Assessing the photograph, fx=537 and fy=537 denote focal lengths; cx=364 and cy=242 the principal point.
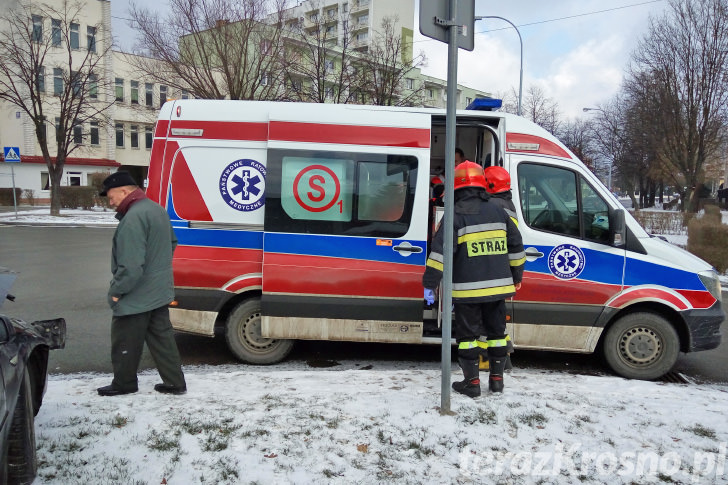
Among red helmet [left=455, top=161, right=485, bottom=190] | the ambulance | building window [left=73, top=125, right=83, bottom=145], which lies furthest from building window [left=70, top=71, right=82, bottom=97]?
red helmet [left=455, top=161, right=485, bottom=190]

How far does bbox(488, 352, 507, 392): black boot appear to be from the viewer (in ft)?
14.1

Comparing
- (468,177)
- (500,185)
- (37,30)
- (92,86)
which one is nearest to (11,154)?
(37,30)

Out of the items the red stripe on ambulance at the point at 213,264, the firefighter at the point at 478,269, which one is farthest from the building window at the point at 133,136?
the firefighter at the point at 478,269

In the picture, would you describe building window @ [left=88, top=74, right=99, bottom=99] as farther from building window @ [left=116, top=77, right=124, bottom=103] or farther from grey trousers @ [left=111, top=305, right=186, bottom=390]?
grey trousers @ [left=111, top=305, right=186, bottom=390]

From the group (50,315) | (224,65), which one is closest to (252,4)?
(224,65)

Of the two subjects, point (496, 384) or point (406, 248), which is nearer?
point (496, 384)

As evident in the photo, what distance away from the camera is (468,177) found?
425cm

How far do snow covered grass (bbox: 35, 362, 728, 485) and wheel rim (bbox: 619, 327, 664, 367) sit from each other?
0.75m

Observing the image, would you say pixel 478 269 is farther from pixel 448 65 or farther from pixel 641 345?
pixel 641 345

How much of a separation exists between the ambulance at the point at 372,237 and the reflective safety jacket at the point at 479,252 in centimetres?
95

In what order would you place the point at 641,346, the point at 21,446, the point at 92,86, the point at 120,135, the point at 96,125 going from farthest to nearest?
1. the point at 120,135
2. the point at 96,125
3. the point at 92,86
4. the point at 641,346
5. the point at 21,446

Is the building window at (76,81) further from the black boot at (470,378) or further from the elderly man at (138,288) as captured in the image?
the black boot at (470,378)

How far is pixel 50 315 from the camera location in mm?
7473

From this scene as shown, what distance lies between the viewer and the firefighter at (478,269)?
4199mm
